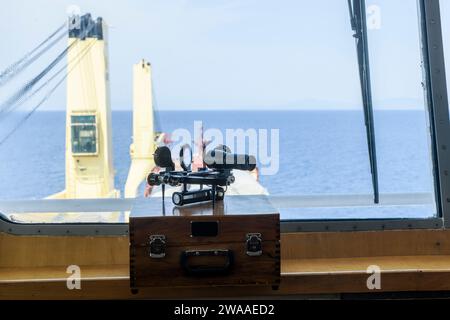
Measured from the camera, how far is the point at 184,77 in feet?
6.05

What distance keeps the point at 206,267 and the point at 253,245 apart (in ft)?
0.50

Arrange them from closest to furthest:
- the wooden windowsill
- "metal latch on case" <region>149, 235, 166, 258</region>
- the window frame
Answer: "metal latch on case" <region>149, 235, 166, 258</region> → the wooden windowsill → the window frame

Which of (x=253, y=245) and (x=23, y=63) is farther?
(x=23, y=63)

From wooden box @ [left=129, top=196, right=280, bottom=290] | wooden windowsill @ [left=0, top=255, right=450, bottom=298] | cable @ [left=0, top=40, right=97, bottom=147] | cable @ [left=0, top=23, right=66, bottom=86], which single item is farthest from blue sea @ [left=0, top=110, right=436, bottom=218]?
wooden box @ [left=129, top=196, right=280, bottom=290]

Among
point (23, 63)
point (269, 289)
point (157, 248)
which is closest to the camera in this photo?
point (157, 248)

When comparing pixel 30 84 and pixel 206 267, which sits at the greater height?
pixel 30 84

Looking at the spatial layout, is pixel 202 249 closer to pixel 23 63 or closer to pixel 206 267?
pixel 206 267

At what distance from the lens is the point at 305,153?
1902 mm

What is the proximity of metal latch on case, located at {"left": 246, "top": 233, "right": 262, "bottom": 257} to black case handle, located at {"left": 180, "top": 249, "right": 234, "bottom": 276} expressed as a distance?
5 centimetres

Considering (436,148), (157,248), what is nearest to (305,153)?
(436,148)

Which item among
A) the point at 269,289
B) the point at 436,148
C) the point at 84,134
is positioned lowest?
the point at 269,289

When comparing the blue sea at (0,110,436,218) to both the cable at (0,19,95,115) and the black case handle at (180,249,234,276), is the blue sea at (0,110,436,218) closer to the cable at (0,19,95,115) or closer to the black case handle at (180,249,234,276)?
the cable at (0,19,95,115)

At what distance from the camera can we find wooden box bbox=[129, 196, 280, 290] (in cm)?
137

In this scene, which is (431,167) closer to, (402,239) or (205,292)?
(402,239)
